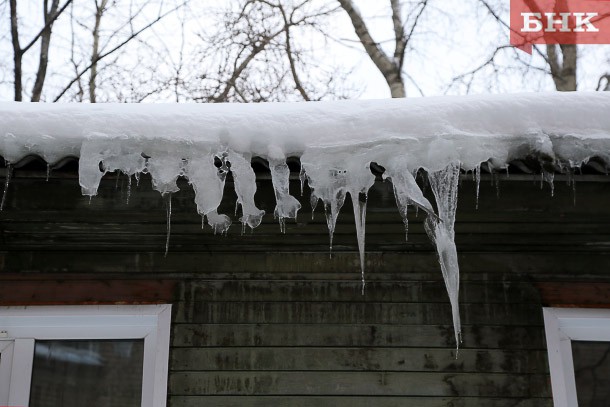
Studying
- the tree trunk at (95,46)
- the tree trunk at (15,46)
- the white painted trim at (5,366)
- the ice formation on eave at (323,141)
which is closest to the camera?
the ice formation on eave at (323,141)

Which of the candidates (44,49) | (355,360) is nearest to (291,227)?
(355,360)

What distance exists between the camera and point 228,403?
2.62 metres

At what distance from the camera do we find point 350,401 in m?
2.64

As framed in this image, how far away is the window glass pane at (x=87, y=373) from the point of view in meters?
2.62

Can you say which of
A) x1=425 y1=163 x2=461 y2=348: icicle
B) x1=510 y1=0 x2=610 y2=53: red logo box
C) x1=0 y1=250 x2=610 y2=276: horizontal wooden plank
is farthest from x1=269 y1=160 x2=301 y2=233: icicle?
x1=510 y1=0 x2=610 y2=53: red logo box

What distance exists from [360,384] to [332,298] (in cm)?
41

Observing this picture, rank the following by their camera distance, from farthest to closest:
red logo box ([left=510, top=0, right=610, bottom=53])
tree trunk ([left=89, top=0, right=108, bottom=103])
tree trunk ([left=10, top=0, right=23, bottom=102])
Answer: tree trunk ([left=89, top=0, right=108, bottom=103]) → tree trunk ([left=10, top=0, right=23, bottom=102]) → red logo box ([left=510, top=0, right=610, bottom=53])

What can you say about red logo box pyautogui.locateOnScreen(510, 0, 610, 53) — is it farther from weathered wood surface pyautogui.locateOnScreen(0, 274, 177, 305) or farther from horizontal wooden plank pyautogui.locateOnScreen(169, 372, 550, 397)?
weathered wood surface pyautogui.locateOnScreen(0, 274, 177, 305)

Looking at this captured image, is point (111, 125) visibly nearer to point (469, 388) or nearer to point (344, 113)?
point (344, 113)

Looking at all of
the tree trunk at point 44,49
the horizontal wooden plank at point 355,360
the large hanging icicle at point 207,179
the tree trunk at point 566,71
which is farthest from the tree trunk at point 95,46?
the large hanging icicle at point 207,179

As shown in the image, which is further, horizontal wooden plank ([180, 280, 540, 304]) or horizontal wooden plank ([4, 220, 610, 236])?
horizontal wooden plank ([180, 280, 540, 304])

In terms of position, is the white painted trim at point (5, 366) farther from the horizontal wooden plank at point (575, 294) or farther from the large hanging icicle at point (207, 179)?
the horizontal wooden plank at point (575, 294)

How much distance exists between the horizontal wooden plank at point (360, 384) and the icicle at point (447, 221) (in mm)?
427

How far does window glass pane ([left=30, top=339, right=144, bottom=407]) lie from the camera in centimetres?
262
